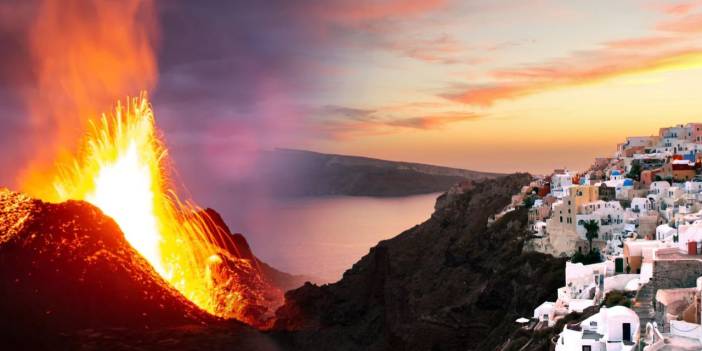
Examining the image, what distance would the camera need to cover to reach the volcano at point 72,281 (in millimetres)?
39625

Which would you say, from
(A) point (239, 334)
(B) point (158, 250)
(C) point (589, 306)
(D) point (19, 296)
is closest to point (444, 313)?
(A) point (239, 334)

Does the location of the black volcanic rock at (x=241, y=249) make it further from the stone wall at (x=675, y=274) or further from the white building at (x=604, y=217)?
the stone wall at (x=675, y=274)

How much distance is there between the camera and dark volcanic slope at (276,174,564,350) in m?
53.0

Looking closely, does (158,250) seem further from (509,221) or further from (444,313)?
(509,221)

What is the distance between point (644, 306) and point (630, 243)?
9.49m

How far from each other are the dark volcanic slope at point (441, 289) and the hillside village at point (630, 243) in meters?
3.14

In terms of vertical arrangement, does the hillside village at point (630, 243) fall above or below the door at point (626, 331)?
above

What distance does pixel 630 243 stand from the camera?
111 ft

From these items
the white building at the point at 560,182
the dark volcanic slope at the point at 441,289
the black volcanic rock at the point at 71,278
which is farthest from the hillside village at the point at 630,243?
the black volcanic rock at the point at 71,278

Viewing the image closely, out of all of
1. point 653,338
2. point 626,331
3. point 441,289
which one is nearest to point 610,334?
point 626,331

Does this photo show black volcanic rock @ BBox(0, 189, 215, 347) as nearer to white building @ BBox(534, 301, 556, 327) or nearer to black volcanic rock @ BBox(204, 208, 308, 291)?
white building @ BBox(534, 301, 556, 327)

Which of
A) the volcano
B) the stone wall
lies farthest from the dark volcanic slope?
the stone wall

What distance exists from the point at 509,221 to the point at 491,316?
39.7 feet

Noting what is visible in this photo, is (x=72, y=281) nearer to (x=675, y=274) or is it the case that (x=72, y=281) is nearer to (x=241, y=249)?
(x=675, y=274)
